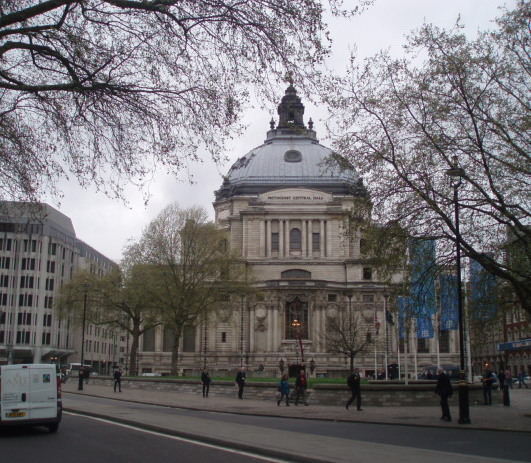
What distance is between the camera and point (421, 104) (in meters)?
26.3

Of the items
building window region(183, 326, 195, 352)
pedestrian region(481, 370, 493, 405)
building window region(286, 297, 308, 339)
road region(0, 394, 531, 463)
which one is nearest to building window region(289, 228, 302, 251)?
building window region(286, 297, 308, 339)

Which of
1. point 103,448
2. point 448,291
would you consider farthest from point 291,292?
point 103,448

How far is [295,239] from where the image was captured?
93.0 m

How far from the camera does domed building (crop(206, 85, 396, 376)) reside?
275 ft

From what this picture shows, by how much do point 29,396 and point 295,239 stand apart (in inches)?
2956

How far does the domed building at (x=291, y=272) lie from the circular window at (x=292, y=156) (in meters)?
0.15

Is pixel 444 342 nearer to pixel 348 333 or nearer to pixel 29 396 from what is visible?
pixel 348 333

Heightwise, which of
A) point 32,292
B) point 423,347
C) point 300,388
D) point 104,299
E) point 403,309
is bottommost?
point 300,388

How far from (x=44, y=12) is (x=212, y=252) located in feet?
158

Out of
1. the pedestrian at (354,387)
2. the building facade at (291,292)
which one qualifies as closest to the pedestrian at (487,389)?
the pedestrian at (354,387)

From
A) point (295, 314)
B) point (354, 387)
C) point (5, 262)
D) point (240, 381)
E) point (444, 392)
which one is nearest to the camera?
point (444, 392)

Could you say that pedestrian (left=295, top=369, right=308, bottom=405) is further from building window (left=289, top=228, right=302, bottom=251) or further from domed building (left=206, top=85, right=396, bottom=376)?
building window (left=289, top=228, right=302, bottom=251)

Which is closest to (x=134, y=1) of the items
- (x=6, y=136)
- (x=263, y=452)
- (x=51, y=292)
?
(x=6, y=136)

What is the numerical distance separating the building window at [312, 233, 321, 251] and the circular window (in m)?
14.4
